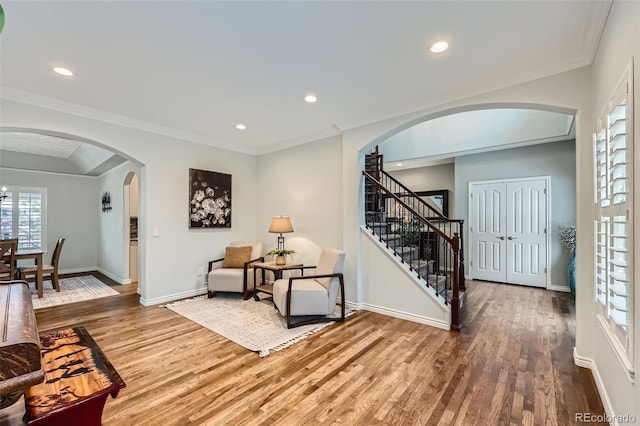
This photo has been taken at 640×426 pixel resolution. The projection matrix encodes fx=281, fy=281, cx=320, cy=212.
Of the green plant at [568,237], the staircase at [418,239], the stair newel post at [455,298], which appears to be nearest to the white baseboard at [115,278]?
the staircase at [418,239]

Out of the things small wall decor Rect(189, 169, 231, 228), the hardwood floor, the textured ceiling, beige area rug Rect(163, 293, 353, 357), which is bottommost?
the hardwood floor

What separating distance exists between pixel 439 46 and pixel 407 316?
300 centimetres

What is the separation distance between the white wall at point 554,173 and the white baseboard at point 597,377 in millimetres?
3219

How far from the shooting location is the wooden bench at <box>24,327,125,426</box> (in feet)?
3.67

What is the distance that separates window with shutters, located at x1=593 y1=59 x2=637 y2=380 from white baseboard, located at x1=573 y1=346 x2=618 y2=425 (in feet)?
1.49

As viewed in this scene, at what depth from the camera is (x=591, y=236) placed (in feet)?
7.68

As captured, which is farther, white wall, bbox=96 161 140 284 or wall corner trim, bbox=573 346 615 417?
white wall, bbox=96 161 140 284

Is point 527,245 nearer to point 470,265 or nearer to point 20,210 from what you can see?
point 470,265

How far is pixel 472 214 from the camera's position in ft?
19.6

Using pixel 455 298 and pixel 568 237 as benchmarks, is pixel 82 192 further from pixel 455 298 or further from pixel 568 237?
pixel 568 237

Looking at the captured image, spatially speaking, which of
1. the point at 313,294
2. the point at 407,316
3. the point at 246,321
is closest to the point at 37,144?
the point at 246,321

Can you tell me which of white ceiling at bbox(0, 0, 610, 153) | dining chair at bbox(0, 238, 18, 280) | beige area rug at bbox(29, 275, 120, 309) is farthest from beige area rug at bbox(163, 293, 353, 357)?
white ceiling at bbox(0, 0, 610, 153)

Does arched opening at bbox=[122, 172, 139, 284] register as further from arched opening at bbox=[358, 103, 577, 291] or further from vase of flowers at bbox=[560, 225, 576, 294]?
vase of flowers at bbox=[560, 225, 576, 294]

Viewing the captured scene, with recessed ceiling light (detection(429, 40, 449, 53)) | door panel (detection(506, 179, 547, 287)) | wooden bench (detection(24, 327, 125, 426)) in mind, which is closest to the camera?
wooden bench (detection(24, 327, 125, 426))
